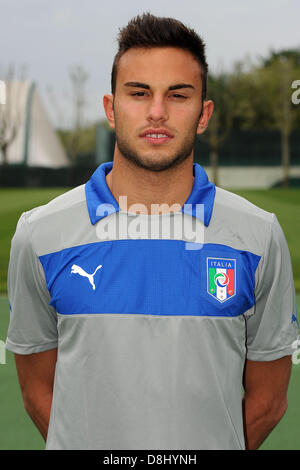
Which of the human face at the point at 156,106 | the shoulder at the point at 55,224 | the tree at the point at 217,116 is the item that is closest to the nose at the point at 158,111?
the human face at the point at 156,106

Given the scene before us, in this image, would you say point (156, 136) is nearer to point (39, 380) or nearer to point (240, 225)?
point (240, 225)

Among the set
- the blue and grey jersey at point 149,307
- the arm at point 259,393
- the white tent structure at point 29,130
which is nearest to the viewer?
the blue and grey jersey at point 149,307

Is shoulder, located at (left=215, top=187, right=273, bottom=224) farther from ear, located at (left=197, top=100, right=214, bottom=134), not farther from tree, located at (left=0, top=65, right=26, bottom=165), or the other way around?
tree, located at (left=0, top=65, right=26, bottom=165)

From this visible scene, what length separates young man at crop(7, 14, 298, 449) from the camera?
207 centimetres

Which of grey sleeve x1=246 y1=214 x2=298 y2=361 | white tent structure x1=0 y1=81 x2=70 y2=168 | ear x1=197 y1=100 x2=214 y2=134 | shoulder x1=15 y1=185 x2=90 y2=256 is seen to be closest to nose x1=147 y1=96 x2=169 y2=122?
ear x1=197 y1=100 x2=214 y2=134

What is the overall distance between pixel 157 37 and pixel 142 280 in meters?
0.78

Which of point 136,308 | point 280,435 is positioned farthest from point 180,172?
point 280,435

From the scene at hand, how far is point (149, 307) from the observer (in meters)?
2.10

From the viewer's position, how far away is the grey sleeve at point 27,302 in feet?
7.45

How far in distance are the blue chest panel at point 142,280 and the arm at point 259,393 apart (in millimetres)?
397

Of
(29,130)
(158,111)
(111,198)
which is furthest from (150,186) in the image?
(29,130)

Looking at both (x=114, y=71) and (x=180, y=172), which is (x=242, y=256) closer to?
(x=180, y=172)

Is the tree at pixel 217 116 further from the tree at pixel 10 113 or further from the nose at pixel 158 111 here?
the nose at pixel 158 111

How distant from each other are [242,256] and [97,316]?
52 centimetres
